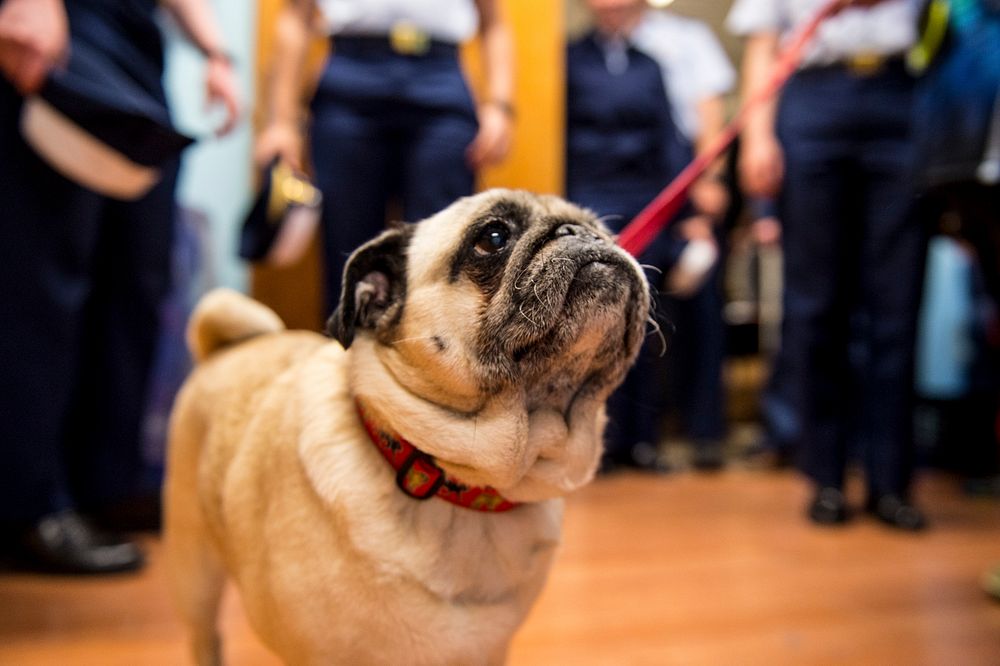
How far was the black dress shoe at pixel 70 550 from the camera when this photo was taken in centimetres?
224

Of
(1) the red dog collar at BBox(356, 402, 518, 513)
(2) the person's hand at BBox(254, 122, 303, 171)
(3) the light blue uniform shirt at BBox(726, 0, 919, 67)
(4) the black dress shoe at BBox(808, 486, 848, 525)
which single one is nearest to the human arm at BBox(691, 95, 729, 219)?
(3) the light blue uniform shirt at BBox(726, 0, 919, 67)

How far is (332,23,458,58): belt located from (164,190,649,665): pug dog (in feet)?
3.96

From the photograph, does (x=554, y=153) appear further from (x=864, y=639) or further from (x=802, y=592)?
(x=864, y=639)

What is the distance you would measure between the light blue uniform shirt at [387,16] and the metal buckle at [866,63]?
1304mm

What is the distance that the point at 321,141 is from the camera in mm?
2240

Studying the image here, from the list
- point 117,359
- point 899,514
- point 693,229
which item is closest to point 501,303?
point 117,359

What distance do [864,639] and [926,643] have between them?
0.13 m

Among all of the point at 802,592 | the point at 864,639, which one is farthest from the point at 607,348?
the point at 802,592

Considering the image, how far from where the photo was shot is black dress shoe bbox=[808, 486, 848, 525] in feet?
9.12

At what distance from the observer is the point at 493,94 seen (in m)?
2.30

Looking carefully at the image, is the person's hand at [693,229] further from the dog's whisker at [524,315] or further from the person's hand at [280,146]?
the dog's whisker at [524,315]

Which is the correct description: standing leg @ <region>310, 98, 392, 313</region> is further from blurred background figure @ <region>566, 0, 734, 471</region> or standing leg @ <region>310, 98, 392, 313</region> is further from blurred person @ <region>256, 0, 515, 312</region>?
blurred background figure @ <region>566, 0, 734, 471</region>

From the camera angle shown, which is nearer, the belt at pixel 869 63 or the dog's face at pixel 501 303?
the dog's face at pixel 501 303

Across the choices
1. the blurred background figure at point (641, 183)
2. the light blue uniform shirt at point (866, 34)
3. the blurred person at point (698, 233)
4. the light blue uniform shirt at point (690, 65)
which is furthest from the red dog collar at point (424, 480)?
the light blue uniform shirt at point (690, 65)
